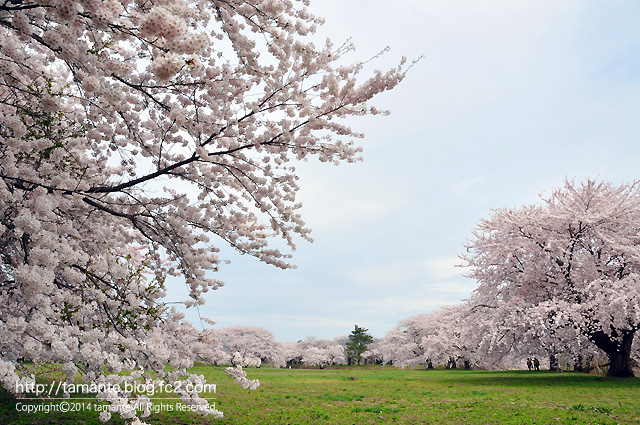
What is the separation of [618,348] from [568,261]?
564cm

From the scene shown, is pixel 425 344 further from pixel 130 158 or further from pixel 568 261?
pixel 130 158

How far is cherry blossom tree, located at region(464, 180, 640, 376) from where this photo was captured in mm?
17672

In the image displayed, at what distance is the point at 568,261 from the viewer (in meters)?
19.2

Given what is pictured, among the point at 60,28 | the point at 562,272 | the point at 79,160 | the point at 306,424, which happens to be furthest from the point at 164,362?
the point at 562,272

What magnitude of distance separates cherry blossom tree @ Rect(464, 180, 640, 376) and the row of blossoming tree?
0.15 ft

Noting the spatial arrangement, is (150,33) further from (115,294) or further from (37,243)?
(115,294)

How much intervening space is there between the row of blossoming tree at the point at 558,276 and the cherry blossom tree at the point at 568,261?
0.15 ft

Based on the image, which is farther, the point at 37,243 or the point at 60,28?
the point at 37,243

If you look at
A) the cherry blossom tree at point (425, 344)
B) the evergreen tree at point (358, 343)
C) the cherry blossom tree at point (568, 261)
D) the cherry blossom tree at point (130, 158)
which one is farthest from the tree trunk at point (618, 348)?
the evergreen tree at point (358, 343)

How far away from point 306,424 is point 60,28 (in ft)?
30.3

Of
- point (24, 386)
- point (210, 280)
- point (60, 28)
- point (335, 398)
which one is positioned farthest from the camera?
point (335, 398)

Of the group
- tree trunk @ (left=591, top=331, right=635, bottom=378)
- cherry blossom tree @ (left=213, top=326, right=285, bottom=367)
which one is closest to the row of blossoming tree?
tree trunk @ (left=591, top=331, right=635, bottom=378)

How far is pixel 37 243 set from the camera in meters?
4.10

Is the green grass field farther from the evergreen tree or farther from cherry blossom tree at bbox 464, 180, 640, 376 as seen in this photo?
the evergreen tree
